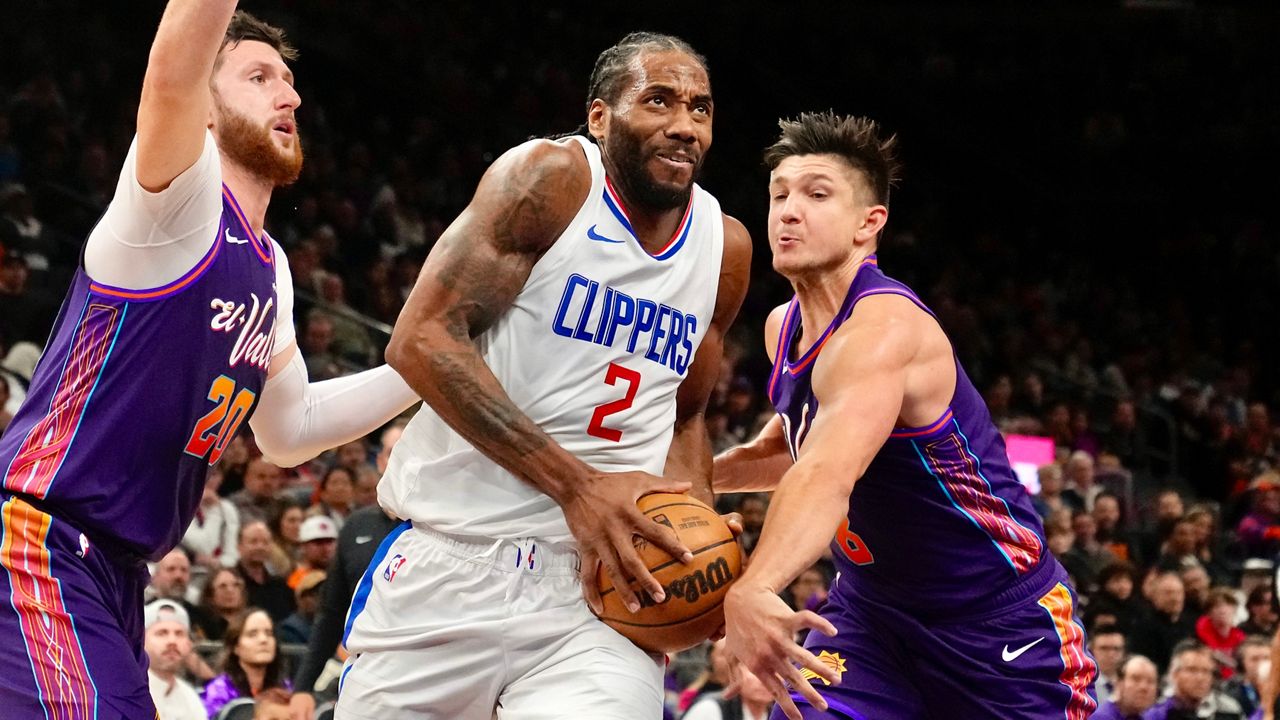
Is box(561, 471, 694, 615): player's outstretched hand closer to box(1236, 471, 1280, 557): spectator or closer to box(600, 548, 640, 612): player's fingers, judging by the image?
box(600, 548, 640, 612): player's fingers

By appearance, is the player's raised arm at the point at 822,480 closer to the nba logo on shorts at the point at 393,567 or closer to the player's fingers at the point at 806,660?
the player's fingers at the point at 806,660

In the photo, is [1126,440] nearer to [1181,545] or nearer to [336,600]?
[1181,545]

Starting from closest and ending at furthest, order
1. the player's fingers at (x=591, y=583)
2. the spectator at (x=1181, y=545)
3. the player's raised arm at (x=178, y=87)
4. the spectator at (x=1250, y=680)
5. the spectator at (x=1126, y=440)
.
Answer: the player's raised arm at (x=178, y=87) → the player's fingers at (x=591, y=583) → the spectator at (x=1250, y=680) → the spectator at (x=1181, y=545) → the spectator at (x=1126, y=440)

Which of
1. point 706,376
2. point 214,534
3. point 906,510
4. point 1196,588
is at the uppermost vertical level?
point 706,376

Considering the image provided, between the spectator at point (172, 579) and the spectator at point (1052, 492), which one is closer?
the spectator at point (172, 579)

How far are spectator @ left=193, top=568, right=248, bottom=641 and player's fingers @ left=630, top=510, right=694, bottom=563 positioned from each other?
5047 millimetres

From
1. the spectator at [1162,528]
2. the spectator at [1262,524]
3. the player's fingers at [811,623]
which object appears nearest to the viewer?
the player's fingers at [811,623]

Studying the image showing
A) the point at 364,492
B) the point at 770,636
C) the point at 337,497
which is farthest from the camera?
the point at 364,492

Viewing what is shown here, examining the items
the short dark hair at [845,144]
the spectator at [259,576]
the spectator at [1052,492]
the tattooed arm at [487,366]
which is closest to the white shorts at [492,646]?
the tattooed arm at [487,366]

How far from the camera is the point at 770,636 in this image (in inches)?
127

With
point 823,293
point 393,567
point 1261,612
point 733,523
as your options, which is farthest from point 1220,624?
point 393,567

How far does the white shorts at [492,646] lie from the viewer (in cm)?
356

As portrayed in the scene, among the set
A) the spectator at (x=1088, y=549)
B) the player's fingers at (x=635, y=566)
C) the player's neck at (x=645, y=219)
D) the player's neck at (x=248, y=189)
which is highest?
the player's neck at (x=645, y=219)

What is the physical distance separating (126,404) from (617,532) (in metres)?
1.15
